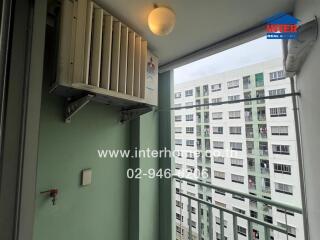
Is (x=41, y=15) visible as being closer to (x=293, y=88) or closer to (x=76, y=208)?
(x=76, y=208)

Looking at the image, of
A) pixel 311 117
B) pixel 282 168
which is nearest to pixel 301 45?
pixel 311 117

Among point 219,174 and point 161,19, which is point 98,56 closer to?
point 161,19

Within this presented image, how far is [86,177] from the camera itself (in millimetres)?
1522

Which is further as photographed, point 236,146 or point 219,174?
point 219,174

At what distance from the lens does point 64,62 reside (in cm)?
104

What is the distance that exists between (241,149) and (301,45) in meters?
0.93

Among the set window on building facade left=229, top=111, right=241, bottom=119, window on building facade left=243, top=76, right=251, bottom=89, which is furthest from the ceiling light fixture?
window on building facade left=229, top=111, right=241, bottom=119

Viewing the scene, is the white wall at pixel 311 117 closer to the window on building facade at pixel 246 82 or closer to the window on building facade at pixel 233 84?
the window on building facade at pixel 246 82

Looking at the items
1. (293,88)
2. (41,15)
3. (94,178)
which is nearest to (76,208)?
(94,178)

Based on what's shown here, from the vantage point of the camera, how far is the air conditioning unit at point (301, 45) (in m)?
0.86

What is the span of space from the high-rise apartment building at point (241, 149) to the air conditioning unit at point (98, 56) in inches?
27.0

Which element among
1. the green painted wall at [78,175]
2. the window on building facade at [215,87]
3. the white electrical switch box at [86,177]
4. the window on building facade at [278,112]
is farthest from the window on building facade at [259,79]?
the white electrical switch box at [86,177]

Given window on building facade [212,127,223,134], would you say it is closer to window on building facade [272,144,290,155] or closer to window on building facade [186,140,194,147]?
window on building facade [186,140,194,147]

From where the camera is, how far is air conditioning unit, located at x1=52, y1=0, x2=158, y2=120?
1.06m
